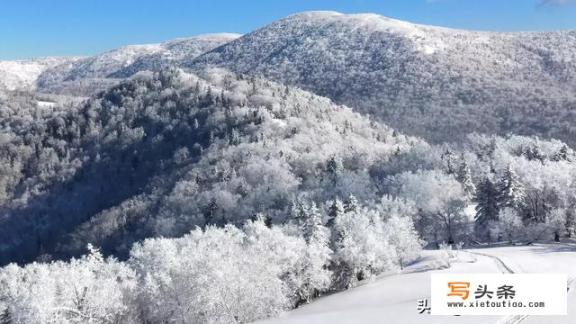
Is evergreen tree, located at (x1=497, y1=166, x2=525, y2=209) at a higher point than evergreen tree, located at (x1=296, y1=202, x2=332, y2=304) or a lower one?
higher

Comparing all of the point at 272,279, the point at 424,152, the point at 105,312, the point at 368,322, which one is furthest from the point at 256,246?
the point at 424,152

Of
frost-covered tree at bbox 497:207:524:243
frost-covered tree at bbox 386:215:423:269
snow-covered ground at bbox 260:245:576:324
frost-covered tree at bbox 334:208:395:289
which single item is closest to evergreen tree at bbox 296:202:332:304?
frost-covered tree at bbox 334:208:395:289

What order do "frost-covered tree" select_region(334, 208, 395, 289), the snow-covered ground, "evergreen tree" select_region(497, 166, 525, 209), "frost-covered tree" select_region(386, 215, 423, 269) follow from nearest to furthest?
the snow-covered ground
"frost-covered tree" select_region(334, 208, 395, 289)
"frost-covered tree" select_region(386, 215, 423, 269)
"evergreen tree" select_region(497, 166, 525, 209)

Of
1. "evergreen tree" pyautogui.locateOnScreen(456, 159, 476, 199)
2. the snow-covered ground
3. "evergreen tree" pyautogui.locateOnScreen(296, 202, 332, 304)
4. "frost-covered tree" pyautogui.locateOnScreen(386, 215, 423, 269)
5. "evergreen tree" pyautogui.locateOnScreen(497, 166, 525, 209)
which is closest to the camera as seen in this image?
the snow-covered ground

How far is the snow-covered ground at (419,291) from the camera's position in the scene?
1816 inches

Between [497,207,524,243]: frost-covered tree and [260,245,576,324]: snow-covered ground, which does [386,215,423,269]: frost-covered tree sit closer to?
[260,245,576,324]: snow-covered ground

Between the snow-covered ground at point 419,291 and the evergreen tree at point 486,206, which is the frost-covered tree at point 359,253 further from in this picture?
the evergreen tree at point 486,206

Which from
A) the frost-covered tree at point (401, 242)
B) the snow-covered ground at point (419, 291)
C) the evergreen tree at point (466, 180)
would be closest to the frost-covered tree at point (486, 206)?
the snow-covered ground at point (419, 291)

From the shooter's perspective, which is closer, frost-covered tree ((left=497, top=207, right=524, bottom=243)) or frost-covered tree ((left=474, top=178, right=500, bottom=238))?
frost-covered tree ((left=497, top=207, right=524, bottom=243))

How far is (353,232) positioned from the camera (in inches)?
2968

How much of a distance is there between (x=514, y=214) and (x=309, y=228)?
148 feet

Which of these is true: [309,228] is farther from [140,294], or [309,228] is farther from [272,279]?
[140,294]

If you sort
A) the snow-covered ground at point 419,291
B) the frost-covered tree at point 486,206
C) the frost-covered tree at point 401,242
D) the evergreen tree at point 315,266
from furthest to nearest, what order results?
the frost-covered tree at point 486,206 → the frost-covered tree at point 401,242 → the evergreen tree at point 315,266 → the snow-covered ground at point 419,291

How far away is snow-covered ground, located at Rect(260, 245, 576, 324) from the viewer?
4612 centimetres
